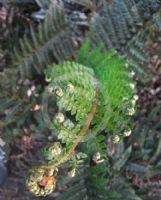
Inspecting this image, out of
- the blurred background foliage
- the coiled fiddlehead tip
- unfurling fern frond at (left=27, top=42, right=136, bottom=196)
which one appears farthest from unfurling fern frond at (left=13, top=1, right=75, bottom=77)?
the coiled fiddlehead tip

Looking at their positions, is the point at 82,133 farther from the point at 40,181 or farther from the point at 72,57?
the point at 72,57

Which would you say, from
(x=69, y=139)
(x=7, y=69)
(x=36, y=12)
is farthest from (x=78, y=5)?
(x=69, y=139)

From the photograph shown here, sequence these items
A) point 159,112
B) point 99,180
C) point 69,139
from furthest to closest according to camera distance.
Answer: point 159,112
point 99,180
point 69,139

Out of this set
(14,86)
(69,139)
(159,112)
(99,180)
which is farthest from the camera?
(159,112)

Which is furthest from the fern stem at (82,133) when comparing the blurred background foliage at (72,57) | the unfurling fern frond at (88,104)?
the blurred background foliage at (72,57)

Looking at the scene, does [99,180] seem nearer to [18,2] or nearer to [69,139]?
[69,139]

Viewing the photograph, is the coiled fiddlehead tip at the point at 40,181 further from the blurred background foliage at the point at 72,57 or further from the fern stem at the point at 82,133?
the blurred background foliage at the point at 72,57

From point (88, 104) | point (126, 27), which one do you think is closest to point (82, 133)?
point (88, 104)
